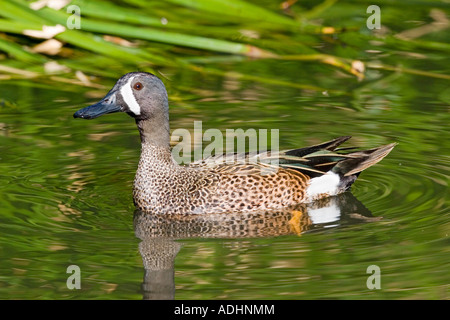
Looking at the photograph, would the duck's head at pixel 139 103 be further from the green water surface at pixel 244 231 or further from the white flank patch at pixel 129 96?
the green water surface at pixel 244 231

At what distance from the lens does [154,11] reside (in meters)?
12.4

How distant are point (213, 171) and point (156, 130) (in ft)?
2.03

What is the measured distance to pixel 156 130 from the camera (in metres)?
9.01

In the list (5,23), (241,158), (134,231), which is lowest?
(134,231)

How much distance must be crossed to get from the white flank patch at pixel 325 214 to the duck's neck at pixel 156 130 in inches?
56.6

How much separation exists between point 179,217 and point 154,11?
424cm

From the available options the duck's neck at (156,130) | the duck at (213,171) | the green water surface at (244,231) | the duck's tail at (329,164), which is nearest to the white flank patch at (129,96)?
the duck at (213,171)

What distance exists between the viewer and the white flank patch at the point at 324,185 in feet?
30.2

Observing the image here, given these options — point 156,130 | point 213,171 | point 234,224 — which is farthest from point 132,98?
point 234,224

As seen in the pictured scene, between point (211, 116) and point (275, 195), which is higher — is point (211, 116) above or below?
above

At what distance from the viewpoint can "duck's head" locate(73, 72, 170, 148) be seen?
344 inches

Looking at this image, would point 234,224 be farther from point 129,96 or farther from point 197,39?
point 197,39

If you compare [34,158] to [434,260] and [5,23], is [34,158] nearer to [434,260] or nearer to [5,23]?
[5,23]

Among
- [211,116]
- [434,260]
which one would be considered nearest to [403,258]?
[434,260]
